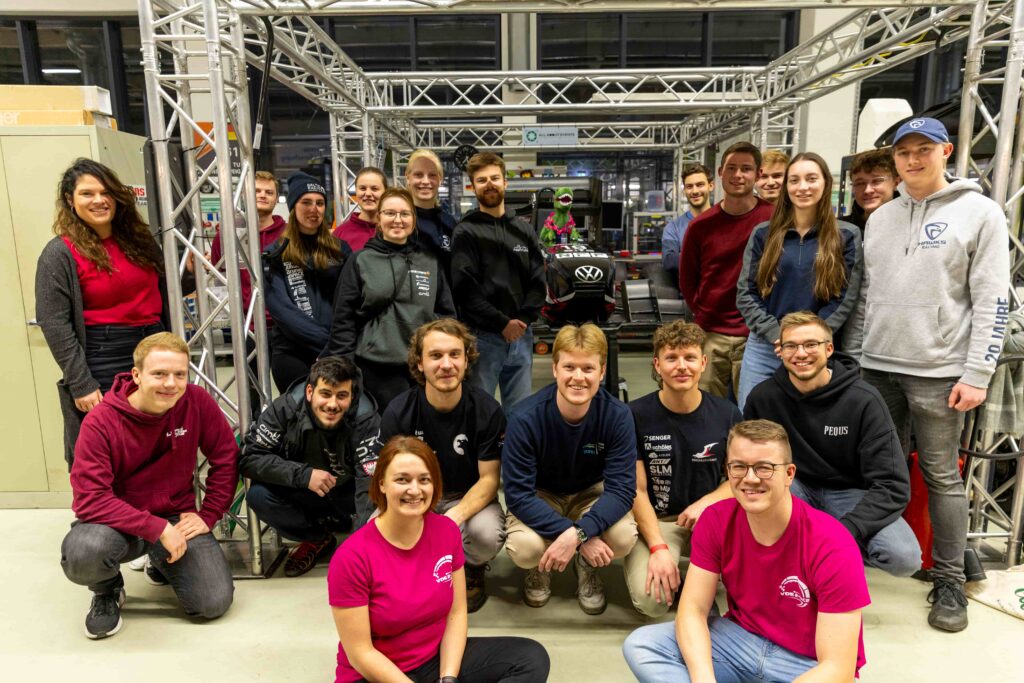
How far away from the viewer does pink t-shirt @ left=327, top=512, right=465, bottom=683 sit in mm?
1684

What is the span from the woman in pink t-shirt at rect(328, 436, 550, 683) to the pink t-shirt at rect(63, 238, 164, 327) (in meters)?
1.71

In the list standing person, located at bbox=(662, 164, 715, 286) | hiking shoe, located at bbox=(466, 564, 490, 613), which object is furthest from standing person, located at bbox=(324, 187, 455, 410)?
standing person, located at bbox=(662, 164, 715, 286)

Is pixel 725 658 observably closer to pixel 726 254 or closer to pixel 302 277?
pixel 726 254

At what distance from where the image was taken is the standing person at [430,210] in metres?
3.08

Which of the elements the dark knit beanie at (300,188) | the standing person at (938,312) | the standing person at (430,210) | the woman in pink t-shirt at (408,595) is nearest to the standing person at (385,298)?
the standing person at (430,210)

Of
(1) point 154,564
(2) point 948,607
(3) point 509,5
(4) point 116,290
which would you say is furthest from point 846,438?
(4) point 116,290

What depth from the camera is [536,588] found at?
8.49 feet

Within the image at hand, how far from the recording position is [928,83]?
8.86m

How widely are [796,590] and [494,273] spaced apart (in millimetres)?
1850

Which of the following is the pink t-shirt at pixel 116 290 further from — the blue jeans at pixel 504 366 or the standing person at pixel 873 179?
the standing person at pixel 873 179

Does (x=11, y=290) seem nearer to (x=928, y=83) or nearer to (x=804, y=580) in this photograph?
(x=804, y=580)

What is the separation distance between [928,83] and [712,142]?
3.08 metres

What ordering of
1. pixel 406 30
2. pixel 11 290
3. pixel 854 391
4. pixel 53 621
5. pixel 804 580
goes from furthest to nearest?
pixel 406 30, pixel 11 290, pixel 53 621, pixel 854 391, pixel 804 580

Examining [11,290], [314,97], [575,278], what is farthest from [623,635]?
[314,97]
